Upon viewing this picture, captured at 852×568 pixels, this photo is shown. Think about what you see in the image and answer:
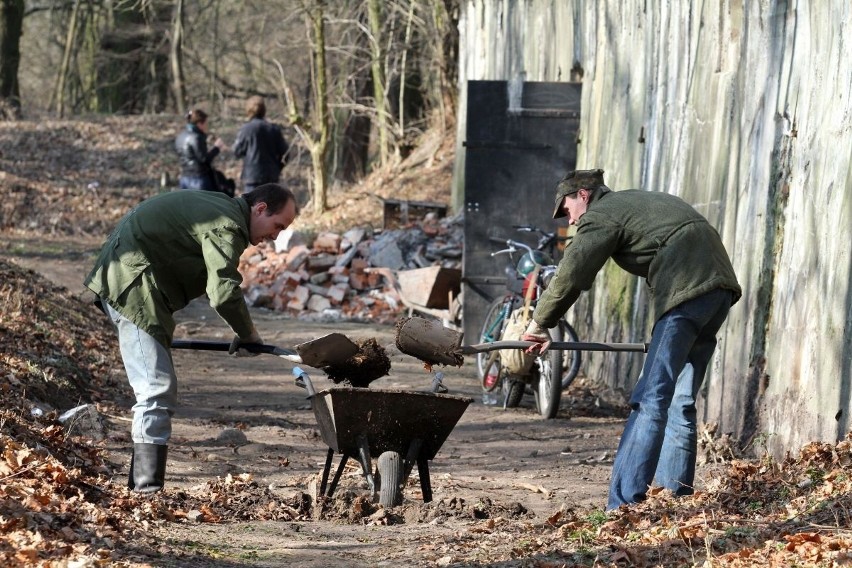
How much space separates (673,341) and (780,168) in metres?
1.87

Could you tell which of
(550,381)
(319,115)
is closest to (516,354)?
(550,381)

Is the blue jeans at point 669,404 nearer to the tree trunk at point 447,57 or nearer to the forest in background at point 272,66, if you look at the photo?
the forest in background at point 272,66

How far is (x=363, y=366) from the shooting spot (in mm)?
7082

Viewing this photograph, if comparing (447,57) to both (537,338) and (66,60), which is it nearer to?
(66,60)

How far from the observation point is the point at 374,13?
2252 cm

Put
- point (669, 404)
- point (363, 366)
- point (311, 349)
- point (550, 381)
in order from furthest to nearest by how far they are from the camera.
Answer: point (550, 381), point (363, 366), point (311, 349), point (669, 404)

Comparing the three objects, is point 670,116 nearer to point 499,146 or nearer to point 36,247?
point 499,146

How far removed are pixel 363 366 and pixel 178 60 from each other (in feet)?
81.0

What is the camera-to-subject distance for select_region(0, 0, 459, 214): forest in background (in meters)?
22.6

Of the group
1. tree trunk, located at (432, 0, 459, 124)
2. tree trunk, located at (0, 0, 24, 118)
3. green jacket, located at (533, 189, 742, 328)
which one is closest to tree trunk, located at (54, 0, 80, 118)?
tree trunk, located at (0, 0, 24, 118)

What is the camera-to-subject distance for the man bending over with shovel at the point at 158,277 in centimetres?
668

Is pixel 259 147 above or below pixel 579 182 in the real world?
below

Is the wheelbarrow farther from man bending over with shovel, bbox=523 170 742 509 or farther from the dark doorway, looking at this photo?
the dark doorway

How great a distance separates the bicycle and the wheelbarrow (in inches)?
123
